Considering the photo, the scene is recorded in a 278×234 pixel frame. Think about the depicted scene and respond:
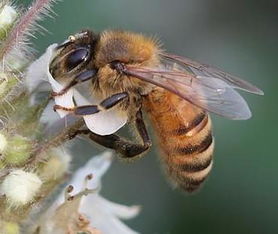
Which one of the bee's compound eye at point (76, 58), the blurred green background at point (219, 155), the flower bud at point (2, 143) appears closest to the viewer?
the flower bud at point (2, 143)

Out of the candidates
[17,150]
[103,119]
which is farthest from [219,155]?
[17,150]

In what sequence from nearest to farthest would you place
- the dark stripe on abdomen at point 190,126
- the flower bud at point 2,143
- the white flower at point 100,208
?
the flower bud at point 2,143 < the dark stripe on abdomen at point 190,126 < the white flower at point 100,208

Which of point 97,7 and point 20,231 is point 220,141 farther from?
point 20,231

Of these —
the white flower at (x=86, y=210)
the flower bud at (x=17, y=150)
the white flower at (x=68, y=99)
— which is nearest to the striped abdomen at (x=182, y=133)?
the white flower at (x=68, y=99)

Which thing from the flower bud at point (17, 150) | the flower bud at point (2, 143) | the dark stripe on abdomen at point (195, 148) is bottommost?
the flower bud at point (17, 150)

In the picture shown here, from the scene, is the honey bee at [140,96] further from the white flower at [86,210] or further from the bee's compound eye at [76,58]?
the white flower at [86,210]

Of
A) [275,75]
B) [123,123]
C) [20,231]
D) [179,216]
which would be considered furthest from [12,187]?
[275,75]

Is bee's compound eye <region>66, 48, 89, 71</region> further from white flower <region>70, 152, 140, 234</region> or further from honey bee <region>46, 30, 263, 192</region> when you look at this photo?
white flower <region>70, 152, 140, 234</region>

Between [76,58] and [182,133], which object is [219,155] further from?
[76,58]
